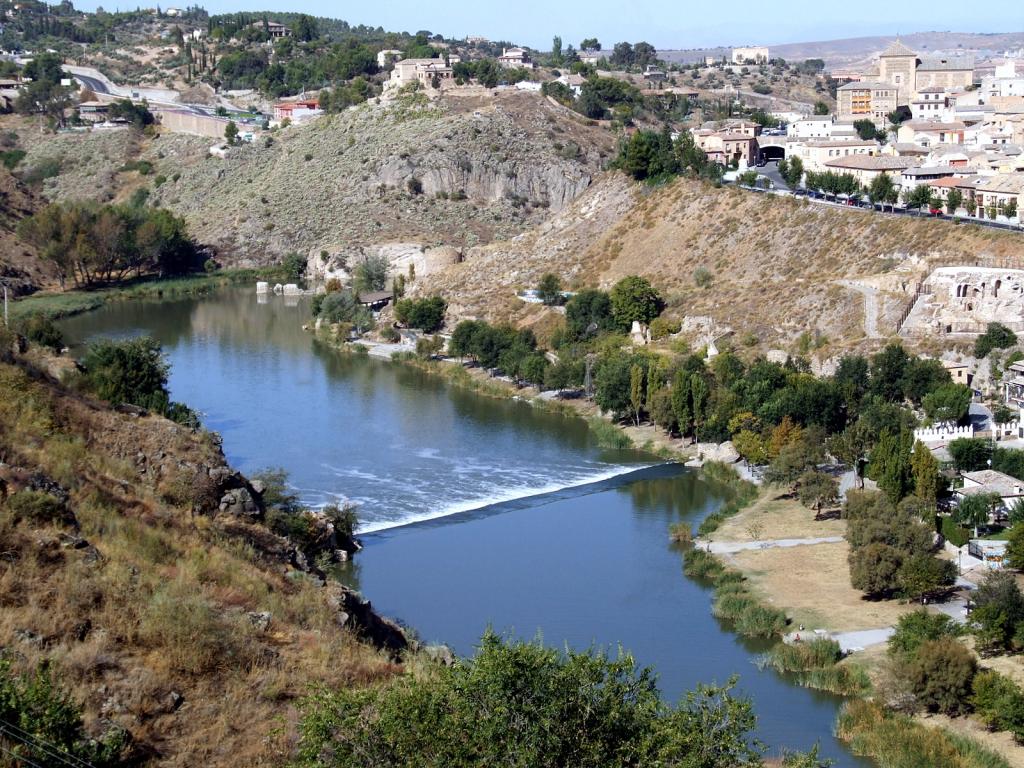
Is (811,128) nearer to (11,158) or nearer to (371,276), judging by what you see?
(371,276)

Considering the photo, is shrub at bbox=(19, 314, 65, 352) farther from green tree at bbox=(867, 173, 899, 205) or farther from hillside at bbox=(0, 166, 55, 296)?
green tree at bbox=(867, 173, 899, 205)

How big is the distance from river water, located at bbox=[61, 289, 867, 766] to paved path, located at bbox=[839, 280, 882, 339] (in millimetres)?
6798

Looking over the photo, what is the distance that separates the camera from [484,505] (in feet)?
83.5

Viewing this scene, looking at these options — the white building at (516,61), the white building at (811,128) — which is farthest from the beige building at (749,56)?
the white building at (811,128)

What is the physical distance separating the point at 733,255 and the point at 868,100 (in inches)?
876

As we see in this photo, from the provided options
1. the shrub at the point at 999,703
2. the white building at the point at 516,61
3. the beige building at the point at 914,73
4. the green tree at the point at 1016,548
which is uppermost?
the white building at the point at 516,61

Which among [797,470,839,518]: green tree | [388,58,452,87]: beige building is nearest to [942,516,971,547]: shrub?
[797,470,839,518]: green tree

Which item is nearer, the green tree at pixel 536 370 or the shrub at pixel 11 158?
the green tree at pixel 536 370

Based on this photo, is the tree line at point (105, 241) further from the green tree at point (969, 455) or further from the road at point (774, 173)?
the green tree at point (969, 455)

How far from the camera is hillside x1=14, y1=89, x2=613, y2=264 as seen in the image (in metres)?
57.6

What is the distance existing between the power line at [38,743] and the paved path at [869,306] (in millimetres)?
26389

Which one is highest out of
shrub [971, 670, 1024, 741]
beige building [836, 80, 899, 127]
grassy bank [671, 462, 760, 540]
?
beige building [836, 80, 899, 127]

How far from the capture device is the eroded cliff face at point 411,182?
5734 cm

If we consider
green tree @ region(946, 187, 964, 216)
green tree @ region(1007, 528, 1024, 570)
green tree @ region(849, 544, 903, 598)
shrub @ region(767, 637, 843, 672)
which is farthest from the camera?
green tree @ region(946, 187, 964, 216)
